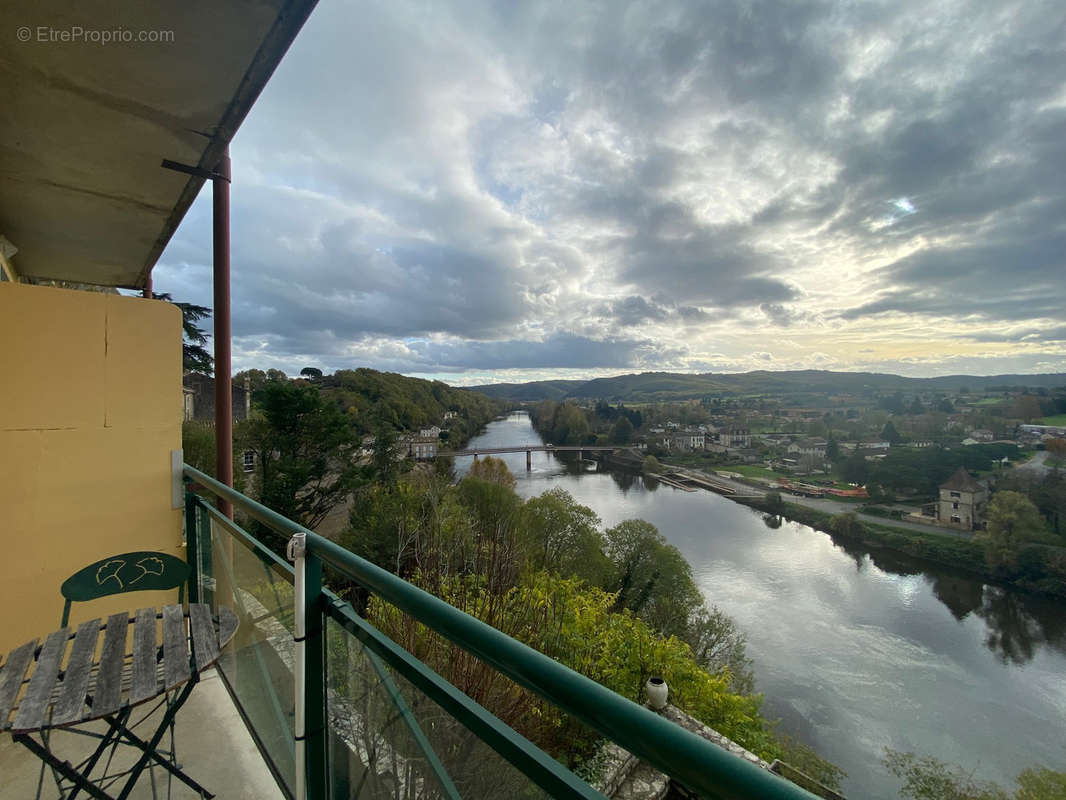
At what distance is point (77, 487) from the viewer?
7.25 feet

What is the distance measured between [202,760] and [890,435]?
176ft

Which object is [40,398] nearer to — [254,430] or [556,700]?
[556,700]

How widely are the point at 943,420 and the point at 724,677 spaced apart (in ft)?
148

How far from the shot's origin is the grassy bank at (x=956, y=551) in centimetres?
2247

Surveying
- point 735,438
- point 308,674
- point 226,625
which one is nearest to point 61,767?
point 226,625

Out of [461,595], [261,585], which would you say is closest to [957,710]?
[461,595]

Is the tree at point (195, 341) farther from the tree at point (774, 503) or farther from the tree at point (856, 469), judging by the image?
the tree at point (856, 469)

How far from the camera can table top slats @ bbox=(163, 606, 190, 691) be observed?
1.11m

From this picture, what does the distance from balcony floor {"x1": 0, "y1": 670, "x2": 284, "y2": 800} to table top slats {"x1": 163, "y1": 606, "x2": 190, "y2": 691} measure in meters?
0.61

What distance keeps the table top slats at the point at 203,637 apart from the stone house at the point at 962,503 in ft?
128

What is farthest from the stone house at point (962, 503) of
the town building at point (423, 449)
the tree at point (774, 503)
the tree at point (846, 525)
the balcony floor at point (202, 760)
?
the balcony floor at point (202, 760)

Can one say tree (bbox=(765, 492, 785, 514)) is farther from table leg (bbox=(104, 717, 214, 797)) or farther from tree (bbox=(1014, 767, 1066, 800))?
table leg (bbox=(104, 717, 214, 797))

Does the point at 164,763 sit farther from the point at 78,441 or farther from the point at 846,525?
the point at 846,525

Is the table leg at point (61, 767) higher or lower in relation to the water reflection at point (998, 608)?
higher
